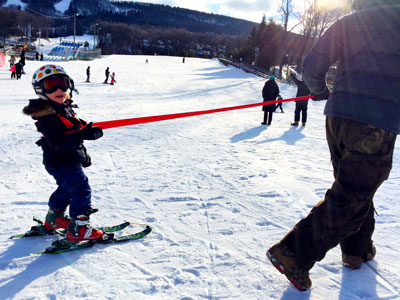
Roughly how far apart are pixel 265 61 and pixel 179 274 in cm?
5545

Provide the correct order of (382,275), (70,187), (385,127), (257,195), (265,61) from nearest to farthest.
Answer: (385,127) → (382,275) → (70,187) → (257,195) → (265,61)

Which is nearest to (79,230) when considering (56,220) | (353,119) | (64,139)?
(56,220)

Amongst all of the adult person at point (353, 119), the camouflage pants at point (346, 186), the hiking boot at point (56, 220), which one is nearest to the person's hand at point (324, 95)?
the adult person at point (353, 119)

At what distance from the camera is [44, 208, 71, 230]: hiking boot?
8.88 ft

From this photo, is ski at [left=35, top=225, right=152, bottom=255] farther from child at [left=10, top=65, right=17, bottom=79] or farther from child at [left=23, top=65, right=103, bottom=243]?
child at [left=10, top=65, right=17, bottom=79]

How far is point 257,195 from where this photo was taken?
3832 mm

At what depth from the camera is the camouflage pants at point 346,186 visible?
5.89 feet

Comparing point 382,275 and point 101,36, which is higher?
point 101,36

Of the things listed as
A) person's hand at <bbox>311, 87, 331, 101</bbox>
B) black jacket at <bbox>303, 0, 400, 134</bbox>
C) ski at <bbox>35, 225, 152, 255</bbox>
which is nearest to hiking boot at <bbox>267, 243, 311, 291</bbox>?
black jacket at <bbox>303, 0, 400, 134</bbox>

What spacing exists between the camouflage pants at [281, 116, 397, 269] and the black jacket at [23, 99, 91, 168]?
1.70m

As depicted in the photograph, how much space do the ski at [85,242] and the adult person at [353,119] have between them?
1.26 meters

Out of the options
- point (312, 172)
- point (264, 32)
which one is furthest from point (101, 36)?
point (312, 172)

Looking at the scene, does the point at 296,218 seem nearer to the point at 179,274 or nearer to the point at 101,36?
the point at 179,274

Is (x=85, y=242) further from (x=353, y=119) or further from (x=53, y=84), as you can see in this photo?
(x=353, y=119)
